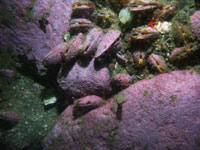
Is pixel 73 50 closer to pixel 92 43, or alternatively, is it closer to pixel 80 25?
pixel 92 43

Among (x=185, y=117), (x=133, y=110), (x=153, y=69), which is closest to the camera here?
(x=185, y=117)

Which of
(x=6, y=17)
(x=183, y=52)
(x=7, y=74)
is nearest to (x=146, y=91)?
(x=183, y=52)

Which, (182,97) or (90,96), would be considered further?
(90,96)

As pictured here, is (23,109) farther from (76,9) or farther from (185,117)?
(185,117)

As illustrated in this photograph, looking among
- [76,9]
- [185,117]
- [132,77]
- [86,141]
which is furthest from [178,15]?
[86,141]

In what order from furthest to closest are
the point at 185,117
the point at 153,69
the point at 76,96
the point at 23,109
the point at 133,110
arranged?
the point at 23,109 → the point at 76,96 → the point at 153,69 → the point at 133,110 → the point at 185,117

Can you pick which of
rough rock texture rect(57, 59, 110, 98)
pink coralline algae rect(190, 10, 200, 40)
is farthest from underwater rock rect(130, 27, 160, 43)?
rough rock texture rect(57, 59, 110, 98)

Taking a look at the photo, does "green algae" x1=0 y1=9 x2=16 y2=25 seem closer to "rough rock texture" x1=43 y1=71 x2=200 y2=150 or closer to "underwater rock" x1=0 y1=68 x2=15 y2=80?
"underwater rock" x1=0 y1=68 x2=15 y2=80
